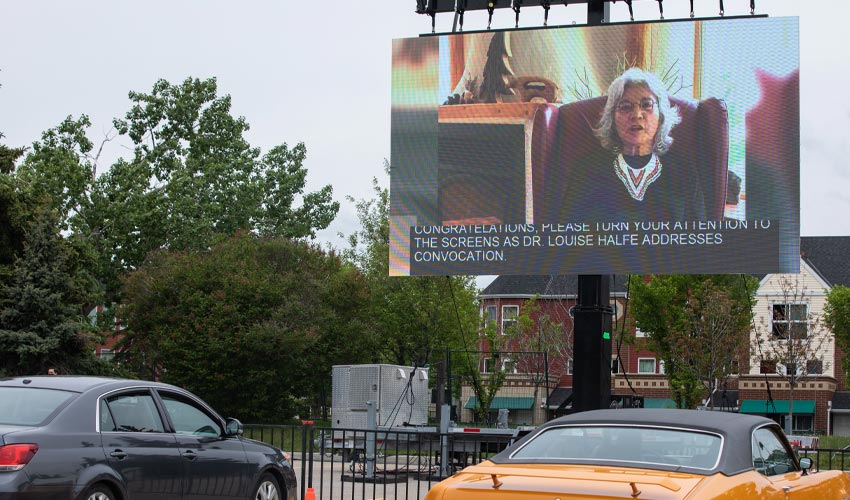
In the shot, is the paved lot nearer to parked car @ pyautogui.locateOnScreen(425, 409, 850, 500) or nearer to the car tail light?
the car tail light

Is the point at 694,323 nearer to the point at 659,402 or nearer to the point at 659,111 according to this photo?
the point at 659,402

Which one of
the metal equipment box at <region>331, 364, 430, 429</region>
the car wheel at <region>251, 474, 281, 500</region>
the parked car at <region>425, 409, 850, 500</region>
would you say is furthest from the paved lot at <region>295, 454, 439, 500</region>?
the parked car at <region>425, 409, 850, 500</region>

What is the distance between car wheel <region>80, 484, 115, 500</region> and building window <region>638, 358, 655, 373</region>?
197ft

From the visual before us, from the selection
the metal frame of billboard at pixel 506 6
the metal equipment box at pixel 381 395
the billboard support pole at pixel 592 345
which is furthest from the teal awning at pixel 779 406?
the metal frame of billboard at pixel 506 6

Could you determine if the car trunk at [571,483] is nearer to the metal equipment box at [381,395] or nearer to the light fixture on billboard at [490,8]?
the light fixture on billboard at [490,8]

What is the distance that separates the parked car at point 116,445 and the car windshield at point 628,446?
322 cm

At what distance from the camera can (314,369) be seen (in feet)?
148

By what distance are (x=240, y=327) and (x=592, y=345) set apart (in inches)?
1031

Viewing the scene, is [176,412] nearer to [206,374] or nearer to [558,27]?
[558,27]

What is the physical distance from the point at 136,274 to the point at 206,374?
5206mm

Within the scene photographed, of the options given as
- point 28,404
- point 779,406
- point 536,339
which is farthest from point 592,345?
point 779,406

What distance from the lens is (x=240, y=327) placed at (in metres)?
42.2

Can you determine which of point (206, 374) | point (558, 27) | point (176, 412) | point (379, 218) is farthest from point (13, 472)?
point (379, 218)

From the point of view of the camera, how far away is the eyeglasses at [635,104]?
17.1 meters
